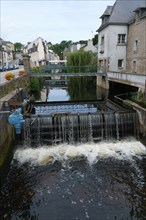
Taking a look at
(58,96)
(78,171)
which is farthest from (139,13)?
(78,171)

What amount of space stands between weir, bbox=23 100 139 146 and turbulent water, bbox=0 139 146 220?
558 millimetres

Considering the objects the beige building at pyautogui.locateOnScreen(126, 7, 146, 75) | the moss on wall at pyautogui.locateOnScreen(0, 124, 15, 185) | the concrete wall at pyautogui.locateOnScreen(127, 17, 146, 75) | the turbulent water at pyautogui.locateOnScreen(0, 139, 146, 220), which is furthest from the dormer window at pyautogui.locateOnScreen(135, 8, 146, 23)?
the moss on wall at pyautogui.locateOnScreen(0, 124, 15, 185)

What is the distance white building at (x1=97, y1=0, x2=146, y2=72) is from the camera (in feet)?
80.3

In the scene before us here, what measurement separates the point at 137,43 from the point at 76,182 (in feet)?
64.0

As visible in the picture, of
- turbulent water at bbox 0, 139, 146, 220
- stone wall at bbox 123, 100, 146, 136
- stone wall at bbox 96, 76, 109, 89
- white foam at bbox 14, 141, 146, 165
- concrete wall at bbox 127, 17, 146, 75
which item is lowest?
turbulent water at bbox 0, 139, 146, 220

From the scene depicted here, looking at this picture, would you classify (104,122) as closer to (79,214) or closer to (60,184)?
(60,184)

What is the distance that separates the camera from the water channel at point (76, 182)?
6.23 m

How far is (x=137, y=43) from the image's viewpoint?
22.7 metres

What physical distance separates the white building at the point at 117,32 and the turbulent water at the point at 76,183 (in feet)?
56.2

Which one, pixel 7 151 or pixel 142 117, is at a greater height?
pixel 142 117

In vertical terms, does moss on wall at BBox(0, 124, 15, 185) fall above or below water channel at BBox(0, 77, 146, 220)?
above

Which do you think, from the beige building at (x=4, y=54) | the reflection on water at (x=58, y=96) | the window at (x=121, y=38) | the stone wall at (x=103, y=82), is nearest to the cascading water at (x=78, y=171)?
the reflection on water at (x=58, y=96)

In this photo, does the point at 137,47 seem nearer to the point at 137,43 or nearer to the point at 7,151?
the point at 137,43

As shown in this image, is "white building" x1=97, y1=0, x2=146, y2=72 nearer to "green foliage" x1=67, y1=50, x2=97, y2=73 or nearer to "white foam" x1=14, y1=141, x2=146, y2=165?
"green foliage" x1=67, y1=50, x2=97, y2=73
